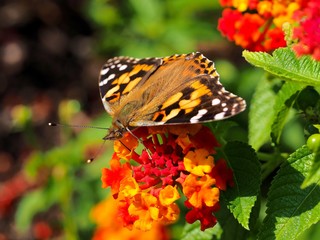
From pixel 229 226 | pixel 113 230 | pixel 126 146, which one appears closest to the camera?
pixel 126 146

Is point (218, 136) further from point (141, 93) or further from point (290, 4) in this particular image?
point (290, 4)

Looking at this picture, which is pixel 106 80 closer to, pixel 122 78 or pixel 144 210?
pixel 122 78

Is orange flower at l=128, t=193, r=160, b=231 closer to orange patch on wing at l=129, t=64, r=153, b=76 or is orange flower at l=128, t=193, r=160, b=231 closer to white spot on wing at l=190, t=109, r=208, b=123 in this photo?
white spot on wing at l=190, t=109, r=208, b=123

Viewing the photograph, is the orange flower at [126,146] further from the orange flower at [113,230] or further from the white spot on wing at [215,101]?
the orange flower at [113,230]

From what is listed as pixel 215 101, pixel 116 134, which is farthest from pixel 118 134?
pixel 215 101

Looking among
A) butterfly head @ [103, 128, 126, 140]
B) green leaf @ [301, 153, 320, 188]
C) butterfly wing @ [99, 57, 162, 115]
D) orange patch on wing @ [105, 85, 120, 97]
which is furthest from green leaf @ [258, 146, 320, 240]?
orange patch on wing @ [105, 85, 120, 97]

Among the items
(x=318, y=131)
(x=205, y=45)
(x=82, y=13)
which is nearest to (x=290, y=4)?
(x=318, y=131)
